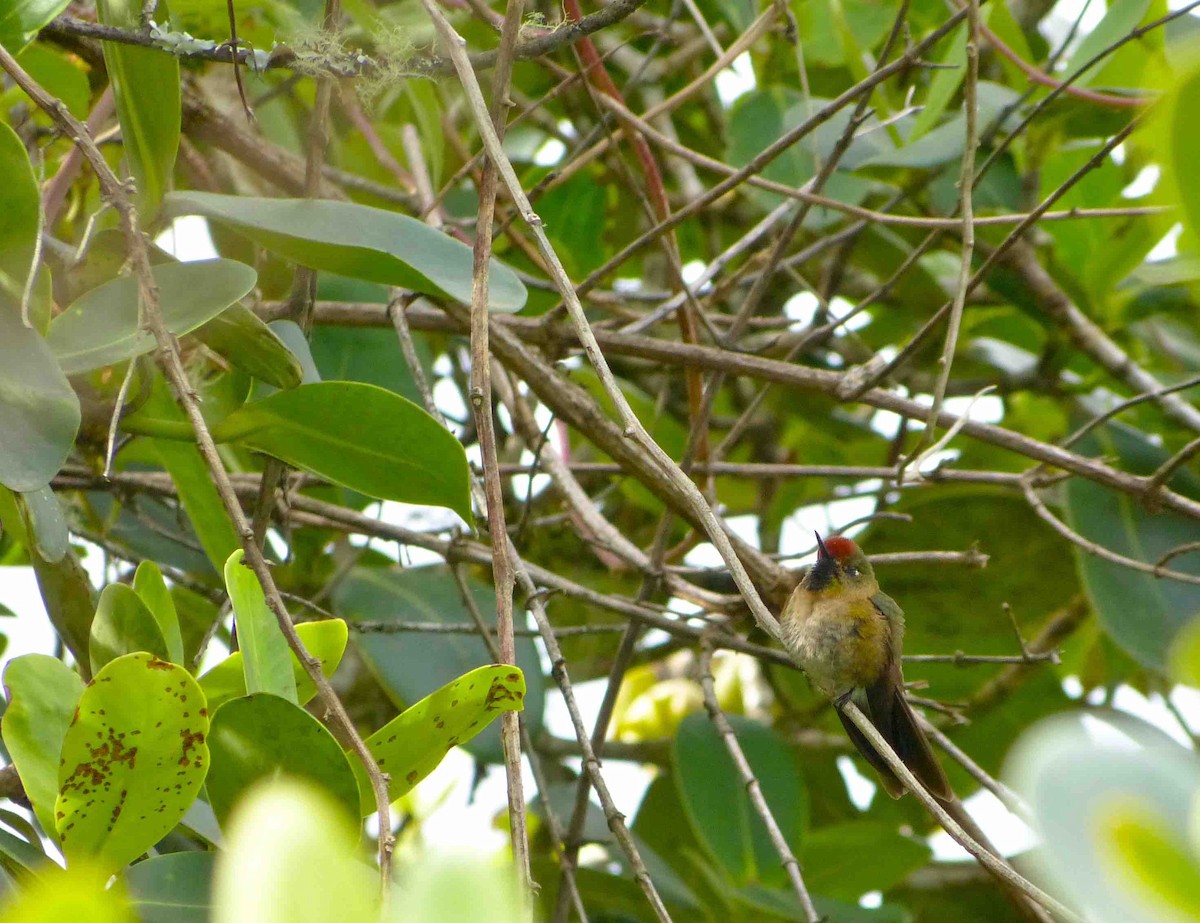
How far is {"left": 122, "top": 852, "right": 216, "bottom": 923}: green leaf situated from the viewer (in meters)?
1.13

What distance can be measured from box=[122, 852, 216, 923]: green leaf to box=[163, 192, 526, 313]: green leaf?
70 centimetres

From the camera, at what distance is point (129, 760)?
1.14 metres

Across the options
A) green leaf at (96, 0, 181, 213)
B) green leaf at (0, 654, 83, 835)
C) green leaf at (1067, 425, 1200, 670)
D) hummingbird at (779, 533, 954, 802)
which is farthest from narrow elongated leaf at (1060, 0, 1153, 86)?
green leaf at (0, 654, 83, 835)

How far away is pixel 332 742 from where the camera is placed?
1102 mm

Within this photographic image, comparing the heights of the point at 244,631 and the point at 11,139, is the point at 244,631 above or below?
below

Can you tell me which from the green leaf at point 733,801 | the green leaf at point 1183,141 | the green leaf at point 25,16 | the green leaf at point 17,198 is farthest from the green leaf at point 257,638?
the green leaf at point 733,801

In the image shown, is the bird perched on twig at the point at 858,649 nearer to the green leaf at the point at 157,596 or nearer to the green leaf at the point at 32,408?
the green leaf at the point at 157,596

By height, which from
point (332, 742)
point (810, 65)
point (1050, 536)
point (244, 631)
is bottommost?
point (332, 742)

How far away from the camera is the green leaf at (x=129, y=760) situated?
3.66ft

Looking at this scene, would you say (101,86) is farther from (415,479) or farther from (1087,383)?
(1087,383)

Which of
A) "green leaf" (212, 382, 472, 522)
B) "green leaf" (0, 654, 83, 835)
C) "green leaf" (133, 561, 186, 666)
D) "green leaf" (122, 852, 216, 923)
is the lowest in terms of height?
"green leaf" (122, 852, 216, 923)

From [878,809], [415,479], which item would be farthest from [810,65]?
[415,479]

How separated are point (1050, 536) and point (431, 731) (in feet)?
7.71

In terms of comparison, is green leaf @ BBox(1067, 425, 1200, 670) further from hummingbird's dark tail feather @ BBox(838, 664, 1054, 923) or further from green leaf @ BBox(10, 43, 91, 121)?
green leaf @ BBox(10, 43, 91, 121)
